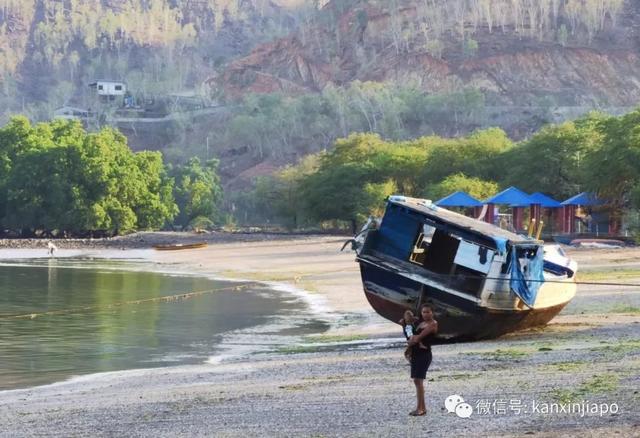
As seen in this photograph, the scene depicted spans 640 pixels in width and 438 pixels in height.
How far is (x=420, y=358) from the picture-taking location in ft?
50.3

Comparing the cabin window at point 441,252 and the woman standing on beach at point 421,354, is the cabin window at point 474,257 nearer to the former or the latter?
the cabin window at point 441,252

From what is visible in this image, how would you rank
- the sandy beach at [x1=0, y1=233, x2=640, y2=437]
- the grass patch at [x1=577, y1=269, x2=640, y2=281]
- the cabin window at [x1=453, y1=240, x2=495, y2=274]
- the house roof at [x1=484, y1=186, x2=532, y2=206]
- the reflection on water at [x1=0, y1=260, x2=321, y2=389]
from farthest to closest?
the house roof at [x1=484, y1=186, x2=532, y2=206]
the grass patch at [x1=577, y1=269, x2=640, y2=281]
the reflection on water at [x1=0, y1=260, x2=321, y2=389]
the cabin window at [x1=453, y1=240, x2=495, y2=274]
the sandy beach at [x1=0, y1=233, x2=640, y2=437]

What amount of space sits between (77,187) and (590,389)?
96.5 metres

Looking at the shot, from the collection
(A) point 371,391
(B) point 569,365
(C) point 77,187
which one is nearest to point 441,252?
(B) point 569,365

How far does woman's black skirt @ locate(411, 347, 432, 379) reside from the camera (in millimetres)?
15244

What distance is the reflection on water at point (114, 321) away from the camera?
90.3ft

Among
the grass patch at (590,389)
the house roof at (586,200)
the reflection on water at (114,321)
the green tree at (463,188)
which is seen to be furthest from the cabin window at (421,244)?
the green tree at (463,188)

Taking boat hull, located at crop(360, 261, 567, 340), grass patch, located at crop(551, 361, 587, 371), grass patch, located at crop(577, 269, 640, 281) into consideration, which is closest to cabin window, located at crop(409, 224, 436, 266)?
boat hull, located at crop(360, 261, 567, 340)

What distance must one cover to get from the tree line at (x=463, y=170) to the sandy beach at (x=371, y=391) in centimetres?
4188

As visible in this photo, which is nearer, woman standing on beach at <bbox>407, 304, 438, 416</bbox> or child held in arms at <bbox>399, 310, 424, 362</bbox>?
woman standing on beach at <bbox>407, 304, 438, 416</bbox>

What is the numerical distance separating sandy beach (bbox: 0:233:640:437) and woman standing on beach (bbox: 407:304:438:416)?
0.31 meters

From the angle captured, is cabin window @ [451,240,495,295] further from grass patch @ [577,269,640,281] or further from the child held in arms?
grass patch @ [577,269,640,281]

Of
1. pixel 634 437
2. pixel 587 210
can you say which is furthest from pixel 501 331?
pixel 587 210

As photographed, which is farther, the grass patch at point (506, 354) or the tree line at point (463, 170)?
the tree line at point (463, 170)
